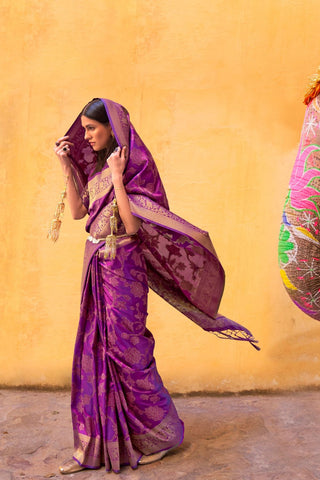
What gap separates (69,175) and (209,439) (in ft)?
5.70

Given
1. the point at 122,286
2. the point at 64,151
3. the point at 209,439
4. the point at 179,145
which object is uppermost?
the point at 179,145

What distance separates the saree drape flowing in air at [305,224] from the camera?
8.69ft

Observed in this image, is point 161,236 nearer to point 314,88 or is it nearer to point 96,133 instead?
point 96,133

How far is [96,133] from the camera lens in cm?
316

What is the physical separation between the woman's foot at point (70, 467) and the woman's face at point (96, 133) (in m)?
1.64

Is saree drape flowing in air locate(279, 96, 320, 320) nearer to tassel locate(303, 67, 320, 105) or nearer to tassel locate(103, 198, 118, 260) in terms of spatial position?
tassel locate(303, 67, 320, 105)

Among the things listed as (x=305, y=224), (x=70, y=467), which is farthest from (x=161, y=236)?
(x=70, y=467)

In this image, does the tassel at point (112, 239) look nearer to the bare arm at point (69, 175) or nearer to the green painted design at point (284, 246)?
the bare arm at point (69, 175)

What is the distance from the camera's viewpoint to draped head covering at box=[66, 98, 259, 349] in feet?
10.3

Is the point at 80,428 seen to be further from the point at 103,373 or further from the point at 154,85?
the point at 154,85

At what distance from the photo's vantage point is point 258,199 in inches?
175

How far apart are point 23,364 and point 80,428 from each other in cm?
145

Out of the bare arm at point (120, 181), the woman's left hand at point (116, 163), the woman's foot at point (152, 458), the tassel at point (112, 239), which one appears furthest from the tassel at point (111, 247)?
the woman's foot at point (152, 458)

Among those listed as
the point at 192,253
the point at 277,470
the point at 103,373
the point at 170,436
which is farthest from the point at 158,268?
the point at 277,470
